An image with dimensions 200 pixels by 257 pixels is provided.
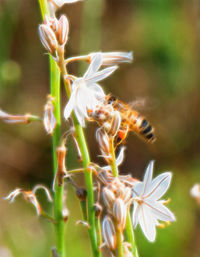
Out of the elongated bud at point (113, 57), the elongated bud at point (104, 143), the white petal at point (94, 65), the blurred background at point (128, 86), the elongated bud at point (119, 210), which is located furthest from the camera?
the blurred background at point (128, 86)

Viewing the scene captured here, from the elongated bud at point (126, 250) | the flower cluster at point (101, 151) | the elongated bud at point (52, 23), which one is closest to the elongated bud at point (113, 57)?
the flower cluster at point (101, 151)

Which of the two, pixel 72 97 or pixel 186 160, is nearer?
pixel 72 97

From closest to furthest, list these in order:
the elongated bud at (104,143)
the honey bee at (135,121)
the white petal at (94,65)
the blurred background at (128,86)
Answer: the elongated bud at (104,143) < the white petal at (94,65) < the honey bee at (135,121) < the blurred background at (128,86)

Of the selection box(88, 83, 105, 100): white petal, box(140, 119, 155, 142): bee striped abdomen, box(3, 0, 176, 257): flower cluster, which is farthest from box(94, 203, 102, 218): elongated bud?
box(140, 119, 155, 142): bee striped abdomen

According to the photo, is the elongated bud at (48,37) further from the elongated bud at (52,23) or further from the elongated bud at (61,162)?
the elongated bud at (61,162)

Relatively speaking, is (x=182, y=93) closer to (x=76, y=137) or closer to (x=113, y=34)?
(x=113, y=34)

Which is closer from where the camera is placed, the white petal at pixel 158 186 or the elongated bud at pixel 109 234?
the elongated bud at pixel 109 234

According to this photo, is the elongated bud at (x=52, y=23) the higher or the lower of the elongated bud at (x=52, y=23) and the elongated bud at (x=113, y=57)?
the higher

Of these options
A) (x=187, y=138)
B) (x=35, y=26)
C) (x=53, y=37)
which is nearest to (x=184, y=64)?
(x=187, y=138)
